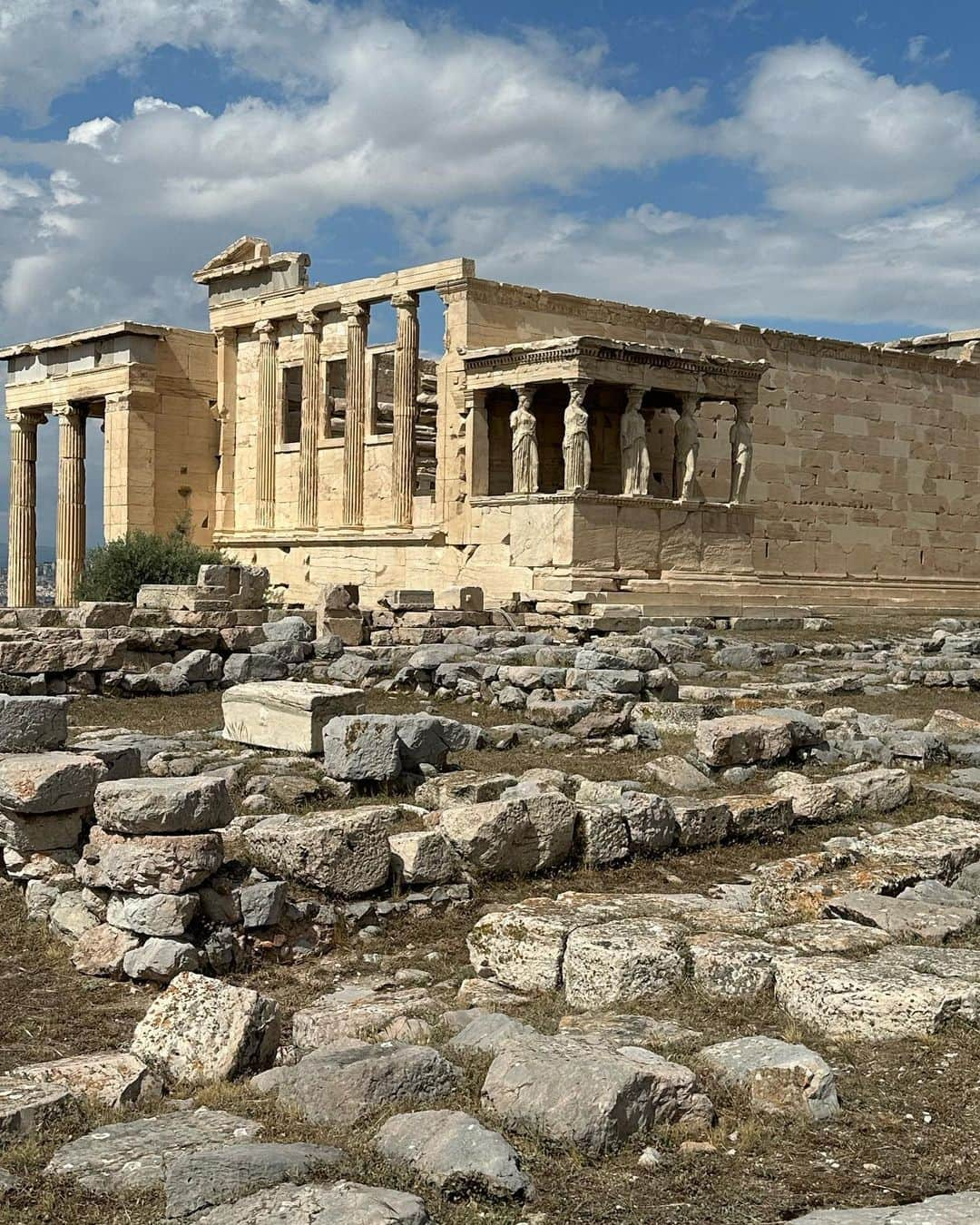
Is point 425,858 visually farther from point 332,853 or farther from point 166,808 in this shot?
point 166,808

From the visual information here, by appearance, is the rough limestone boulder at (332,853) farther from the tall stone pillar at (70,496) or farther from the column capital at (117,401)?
the tall stone pillar at (70,496)

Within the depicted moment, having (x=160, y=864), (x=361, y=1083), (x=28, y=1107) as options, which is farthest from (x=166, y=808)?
(x=361, y=1083)

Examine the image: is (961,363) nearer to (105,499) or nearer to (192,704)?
(105,499)

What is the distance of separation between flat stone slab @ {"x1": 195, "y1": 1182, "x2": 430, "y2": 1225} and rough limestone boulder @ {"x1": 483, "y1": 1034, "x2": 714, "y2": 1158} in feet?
1.92

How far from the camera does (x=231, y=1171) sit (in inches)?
152

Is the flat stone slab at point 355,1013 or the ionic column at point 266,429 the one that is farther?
the ionic column at point 266,429

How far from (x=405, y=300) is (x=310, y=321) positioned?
2.91 metres

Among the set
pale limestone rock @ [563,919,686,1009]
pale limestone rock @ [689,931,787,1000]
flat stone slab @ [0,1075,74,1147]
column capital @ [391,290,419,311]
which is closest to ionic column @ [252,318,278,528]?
column capital @ [391,290,419,311]

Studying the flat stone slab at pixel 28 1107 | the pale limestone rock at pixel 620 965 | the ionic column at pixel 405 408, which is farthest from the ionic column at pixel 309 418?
the flat stone slab at pixel 28 1107

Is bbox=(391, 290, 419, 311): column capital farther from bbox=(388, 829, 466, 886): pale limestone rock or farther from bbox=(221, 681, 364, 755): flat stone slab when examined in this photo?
bbox=(388, 829, 466, 886): pale limestone rock

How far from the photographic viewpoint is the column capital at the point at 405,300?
26.7 m

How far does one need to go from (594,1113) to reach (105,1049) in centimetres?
222

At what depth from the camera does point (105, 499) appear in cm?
2980

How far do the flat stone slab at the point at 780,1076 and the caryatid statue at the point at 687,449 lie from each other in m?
20.6
